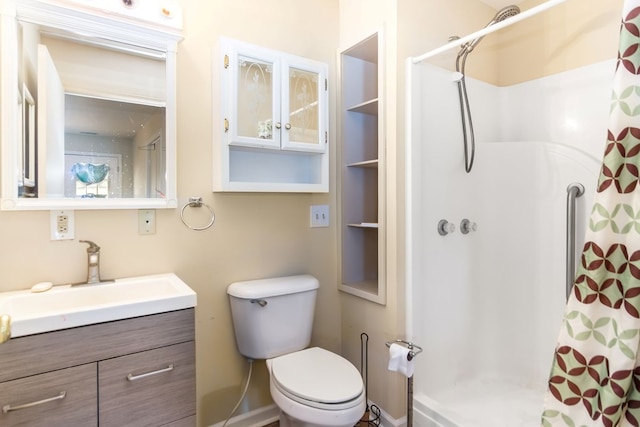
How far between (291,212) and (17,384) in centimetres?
128

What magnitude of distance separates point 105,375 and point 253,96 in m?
1.26

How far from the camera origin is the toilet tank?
163 cm

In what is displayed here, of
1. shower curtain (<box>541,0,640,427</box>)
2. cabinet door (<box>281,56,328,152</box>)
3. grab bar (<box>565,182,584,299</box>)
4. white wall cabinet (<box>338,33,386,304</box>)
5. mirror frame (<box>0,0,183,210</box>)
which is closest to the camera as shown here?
shower curtain (<box>541,0,640,427</box>)

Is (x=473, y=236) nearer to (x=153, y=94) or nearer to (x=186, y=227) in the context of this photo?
(x=186, y=227)

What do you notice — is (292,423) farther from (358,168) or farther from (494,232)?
(494,232)

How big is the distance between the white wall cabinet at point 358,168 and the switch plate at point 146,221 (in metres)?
1.02

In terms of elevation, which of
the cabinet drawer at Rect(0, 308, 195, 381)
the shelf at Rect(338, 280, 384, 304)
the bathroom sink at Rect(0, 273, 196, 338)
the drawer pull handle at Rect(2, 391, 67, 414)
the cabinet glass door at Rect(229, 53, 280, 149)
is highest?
the cabinet glass door at Rect(229, 53, 280, 149)

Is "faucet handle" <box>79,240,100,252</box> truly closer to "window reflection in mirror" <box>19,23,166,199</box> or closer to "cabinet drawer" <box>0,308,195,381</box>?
"window reflection in mirror" <box>19,23,166,199</box>

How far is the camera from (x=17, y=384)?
0.96m

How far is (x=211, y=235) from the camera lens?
66.7 inches

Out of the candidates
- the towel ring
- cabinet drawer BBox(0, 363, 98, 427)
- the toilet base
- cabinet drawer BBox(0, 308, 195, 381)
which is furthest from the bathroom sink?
the toilet base

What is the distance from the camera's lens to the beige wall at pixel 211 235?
4.52 ft

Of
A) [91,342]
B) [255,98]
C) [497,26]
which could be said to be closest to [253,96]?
[255,98]

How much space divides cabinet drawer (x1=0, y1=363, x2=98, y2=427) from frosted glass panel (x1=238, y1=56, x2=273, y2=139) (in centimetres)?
110
